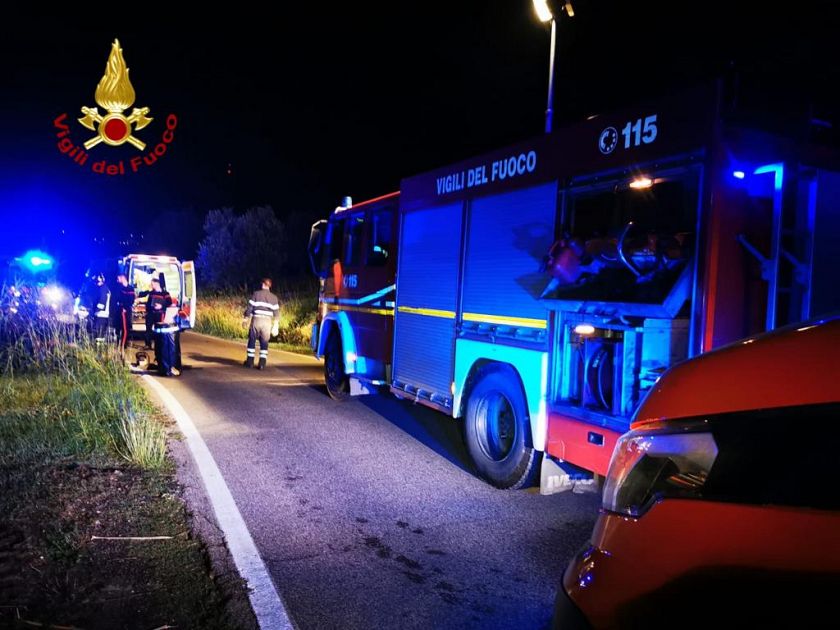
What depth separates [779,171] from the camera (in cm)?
406

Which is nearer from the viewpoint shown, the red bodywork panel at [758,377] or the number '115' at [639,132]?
the red bodywork panel at [758,377]

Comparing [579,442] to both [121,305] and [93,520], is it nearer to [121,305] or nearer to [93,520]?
[93,520]

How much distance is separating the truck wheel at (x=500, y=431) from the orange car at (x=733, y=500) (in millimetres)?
3713

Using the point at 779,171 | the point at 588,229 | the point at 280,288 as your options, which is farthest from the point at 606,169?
the point at 280,288

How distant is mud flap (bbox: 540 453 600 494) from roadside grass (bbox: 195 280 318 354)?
12689 millimetres

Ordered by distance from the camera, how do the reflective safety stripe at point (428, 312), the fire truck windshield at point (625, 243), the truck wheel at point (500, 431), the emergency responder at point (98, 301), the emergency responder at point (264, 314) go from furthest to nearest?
the emergency responder at point (98, 301)
the emergency responder at point (264, 314)
the reflective safety stripe at point (428, 312)
the truck wheel at point (500, 431)
the fire truck windshield at point (625, 243)

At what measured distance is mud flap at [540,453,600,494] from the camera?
5480 millimetres

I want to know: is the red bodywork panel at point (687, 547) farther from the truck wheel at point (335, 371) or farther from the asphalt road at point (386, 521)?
the truck wheel at point (335, 371)

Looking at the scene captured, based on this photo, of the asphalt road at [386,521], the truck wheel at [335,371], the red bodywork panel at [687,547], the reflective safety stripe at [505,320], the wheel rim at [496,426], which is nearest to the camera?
the red bodywork panel at [687,547]

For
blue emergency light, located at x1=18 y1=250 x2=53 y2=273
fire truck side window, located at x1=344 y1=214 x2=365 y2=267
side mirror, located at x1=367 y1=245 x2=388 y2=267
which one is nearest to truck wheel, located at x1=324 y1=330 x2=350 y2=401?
fire truck side window, located at x1=344 y1=214 x2=365 y2=267

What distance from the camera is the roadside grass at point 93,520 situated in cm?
355

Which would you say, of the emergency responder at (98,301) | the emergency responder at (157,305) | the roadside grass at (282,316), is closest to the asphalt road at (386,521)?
the emergency responder at (157,305)

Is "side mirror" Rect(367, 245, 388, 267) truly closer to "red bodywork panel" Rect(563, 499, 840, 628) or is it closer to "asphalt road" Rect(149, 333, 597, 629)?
"asphalt road" Rect(149, 333, 597, 629)

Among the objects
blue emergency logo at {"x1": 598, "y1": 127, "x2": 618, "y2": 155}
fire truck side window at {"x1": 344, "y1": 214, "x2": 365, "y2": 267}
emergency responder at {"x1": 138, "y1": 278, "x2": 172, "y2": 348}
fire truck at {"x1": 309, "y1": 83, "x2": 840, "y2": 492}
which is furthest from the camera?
emergency responder at {"x1": 138, "y1": 278, "x2": 172, "y2": 348}
